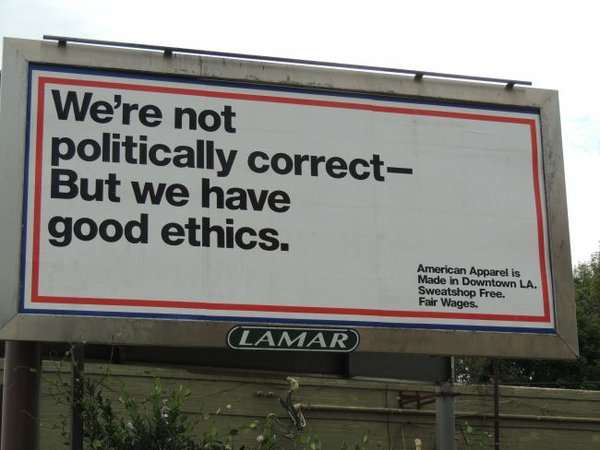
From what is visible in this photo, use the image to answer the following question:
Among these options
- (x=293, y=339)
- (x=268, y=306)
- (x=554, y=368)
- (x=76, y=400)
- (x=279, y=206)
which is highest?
(x=279, y=206)

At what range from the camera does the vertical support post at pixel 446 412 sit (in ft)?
25.6

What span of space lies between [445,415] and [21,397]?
12.5ft


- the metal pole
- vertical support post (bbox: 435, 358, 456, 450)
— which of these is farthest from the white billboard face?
the metal pole

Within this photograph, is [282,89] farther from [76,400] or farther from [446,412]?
[446,412]

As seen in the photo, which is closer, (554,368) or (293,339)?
(293,339)

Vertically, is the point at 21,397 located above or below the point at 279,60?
below

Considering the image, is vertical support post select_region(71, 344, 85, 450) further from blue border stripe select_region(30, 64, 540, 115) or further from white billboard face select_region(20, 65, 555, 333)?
blue border stripe select_region(30, 64, 540, 115)

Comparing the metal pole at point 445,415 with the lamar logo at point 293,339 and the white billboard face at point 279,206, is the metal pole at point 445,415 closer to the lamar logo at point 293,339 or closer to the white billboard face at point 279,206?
the white billboard face at point 279,206

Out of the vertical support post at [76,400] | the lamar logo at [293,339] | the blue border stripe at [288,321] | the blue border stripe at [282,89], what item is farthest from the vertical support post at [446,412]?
the vertical support post at [76,400]

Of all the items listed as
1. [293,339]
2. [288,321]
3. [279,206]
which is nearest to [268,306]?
[288,321]

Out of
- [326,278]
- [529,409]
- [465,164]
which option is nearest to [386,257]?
[326,278]

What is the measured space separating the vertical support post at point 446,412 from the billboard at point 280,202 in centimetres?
70

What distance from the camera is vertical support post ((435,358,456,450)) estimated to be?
780cm

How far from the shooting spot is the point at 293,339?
22.5 ft
